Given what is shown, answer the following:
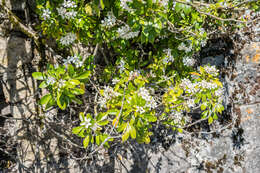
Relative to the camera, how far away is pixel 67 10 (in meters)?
1.61

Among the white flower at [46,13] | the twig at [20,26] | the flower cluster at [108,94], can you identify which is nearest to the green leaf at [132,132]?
the flower cluster at [108,94]

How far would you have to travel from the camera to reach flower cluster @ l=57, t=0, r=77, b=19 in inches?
60.6

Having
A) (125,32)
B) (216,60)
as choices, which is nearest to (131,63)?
(125,32)

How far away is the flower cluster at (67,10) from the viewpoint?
1.54 meters

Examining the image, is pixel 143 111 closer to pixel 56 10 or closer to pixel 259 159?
pixel 56 10

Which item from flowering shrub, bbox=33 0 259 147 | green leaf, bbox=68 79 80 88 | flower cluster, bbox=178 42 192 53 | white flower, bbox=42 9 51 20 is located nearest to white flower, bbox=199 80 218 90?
flowering shrub, bbox=33 0 259 147

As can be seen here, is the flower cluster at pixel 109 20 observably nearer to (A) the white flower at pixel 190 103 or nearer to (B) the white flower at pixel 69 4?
(B) the white flower at pixel 69 4

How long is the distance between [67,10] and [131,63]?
76 cm

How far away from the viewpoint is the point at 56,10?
5.48 ft

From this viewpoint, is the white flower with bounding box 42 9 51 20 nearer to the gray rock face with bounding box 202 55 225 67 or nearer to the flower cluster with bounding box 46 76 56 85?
the flower cluster with bounding box 46 76 56 85

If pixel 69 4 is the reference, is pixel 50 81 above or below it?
below

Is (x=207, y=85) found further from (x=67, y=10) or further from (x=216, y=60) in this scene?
(x=67, y=10)

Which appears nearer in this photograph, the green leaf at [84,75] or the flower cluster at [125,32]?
the green leaf at [84,75]

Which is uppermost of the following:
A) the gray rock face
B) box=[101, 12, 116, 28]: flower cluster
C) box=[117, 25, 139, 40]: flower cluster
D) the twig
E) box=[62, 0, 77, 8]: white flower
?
the twig
